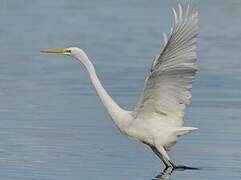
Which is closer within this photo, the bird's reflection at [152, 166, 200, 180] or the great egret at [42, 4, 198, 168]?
the great egret at [42, 4, 198, 168]

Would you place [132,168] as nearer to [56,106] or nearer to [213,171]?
[213,171]

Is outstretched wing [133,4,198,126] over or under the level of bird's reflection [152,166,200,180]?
over

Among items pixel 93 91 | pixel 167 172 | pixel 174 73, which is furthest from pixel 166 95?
pixel 93 91

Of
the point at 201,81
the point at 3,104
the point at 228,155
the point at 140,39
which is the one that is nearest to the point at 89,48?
the point at 140,39

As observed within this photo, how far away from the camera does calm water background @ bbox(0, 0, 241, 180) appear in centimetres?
1296

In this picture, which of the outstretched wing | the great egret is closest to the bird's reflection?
the great egret

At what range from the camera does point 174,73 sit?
1238 centimetres

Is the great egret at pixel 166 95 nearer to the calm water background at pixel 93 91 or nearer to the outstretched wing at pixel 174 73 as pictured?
the outstretched wing at pixel 174 73

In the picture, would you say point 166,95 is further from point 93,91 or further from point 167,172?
point 93,91

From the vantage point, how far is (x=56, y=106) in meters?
16.2

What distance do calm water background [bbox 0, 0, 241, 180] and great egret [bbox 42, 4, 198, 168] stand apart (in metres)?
0.37

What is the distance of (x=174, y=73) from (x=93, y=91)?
5351mm

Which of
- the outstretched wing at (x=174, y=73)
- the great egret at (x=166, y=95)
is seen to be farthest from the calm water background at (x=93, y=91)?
the outstretched wing at (x=174, y=73)

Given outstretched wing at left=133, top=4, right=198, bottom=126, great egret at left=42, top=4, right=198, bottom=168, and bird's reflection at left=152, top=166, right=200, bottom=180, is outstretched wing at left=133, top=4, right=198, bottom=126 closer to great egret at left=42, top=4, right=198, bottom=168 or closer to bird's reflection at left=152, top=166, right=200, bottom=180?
great egret at left=42, top=4, right=198, bottom=168
